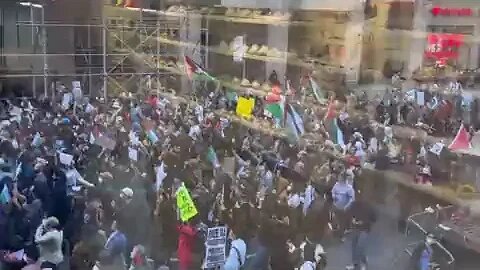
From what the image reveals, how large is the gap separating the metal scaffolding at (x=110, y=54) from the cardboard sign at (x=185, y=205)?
0.21 metres

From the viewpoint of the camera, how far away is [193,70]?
1.38m

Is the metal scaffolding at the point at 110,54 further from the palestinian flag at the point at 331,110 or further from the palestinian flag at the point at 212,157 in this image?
the palestinian flag at the point at 331,110

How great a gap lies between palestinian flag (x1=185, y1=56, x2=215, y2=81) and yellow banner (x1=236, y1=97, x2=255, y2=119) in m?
0.09

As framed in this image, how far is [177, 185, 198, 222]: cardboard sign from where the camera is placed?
55.5 inches

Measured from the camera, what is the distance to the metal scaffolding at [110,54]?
1.25 metres

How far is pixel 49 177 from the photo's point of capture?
1.29 m

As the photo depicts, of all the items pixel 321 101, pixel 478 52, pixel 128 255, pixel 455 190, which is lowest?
pixel 128 255

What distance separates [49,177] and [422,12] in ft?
2.61

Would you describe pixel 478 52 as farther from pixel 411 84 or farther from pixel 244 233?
pixel 244 233

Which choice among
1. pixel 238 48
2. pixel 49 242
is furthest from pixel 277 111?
pixel 49 242

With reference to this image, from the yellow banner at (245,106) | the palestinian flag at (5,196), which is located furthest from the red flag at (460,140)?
the palestinian flag at (5,196)

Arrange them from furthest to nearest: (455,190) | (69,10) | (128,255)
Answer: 1. (455,190)
2. (128,255)
3. (69,10)

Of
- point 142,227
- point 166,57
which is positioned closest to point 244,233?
point 142,227

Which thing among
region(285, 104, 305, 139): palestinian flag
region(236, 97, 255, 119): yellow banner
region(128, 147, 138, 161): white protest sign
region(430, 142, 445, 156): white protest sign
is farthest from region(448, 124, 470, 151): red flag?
region(128, 147, 138, 161): white protest sign
